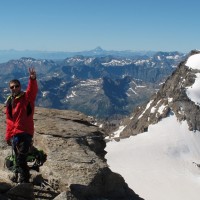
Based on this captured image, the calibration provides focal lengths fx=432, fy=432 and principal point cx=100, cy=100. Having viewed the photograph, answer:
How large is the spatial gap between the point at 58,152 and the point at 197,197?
503 ft

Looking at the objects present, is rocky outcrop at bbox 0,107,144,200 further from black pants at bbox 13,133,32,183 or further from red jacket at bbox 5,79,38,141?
red jacket at bbox 5,79,38,141

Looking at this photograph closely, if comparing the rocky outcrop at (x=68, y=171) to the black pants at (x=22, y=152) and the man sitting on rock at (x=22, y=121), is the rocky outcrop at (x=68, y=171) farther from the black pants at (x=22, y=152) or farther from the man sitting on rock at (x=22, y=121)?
the man sitting on rock at (x=22, y=121)

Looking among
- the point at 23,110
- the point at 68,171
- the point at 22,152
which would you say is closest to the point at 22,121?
the point at 23,110

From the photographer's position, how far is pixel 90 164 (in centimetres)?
2059

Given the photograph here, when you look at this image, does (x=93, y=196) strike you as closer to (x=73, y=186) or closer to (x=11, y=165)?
(x=73, y=186)

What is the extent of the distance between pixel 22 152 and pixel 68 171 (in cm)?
334

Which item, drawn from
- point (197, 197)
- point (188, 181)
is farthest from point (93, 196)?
point (188, 181)

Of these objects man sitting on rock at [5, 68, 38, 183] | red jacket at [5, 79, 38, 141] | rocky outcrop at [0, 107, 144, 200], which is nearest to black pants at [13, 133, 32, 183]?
man sitting on rock at [5, 68, 38, 183]

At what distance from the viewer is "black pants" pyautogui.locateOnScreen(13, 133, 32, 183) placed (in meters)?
17.2

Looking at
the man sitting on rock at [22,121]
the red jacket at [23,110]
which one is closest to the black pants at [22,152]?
the man sitting on rock at [22,121]

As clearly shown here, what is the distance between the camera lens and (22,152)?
1719 centimetres

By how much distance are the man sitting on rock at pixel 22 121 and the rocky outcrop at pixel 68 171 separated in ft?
2.94

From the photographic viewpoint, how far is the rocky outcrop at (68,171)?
711 inches

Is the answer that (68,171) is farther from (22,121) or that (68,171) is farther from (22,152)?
(22,121)
